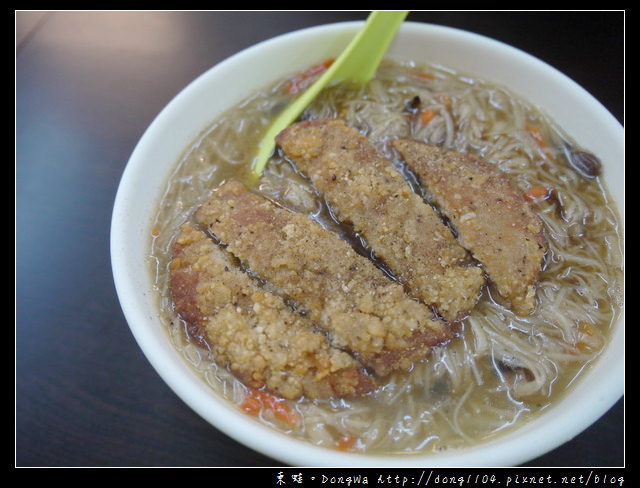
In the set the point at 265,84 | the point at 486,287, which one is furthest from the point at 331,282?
the point at 265,84

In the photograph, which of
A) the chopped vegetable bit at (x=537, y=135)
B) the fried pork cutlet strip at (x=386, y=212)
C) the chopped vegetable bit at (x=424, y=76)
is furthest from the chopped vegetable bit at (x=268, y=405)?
the chopped vegetable bit at (x=424, y=76)

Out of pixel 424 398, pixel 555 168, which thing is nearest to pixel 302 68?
pixel 555 168

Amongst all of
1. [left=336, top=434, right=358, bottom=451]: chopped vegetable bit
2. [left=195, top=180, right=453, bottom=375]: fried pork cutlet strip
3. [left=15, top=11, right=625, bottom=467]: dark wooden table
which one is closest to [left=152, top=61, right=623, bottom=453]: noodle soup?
[left=336, top=434, right=358, bottom=451]: chopped vegetable bit

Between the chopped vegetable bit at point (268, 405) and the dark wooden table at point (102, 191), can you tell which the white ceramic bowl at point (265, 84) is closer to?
the chopped vegetable bit at point (268, 405)

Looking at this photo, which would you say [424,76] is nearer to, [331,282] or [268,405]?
[331,282]

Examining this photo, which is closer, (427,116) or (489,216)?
(489,216)

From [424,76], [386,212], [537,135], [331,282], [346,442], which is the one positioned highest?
[424,76]
